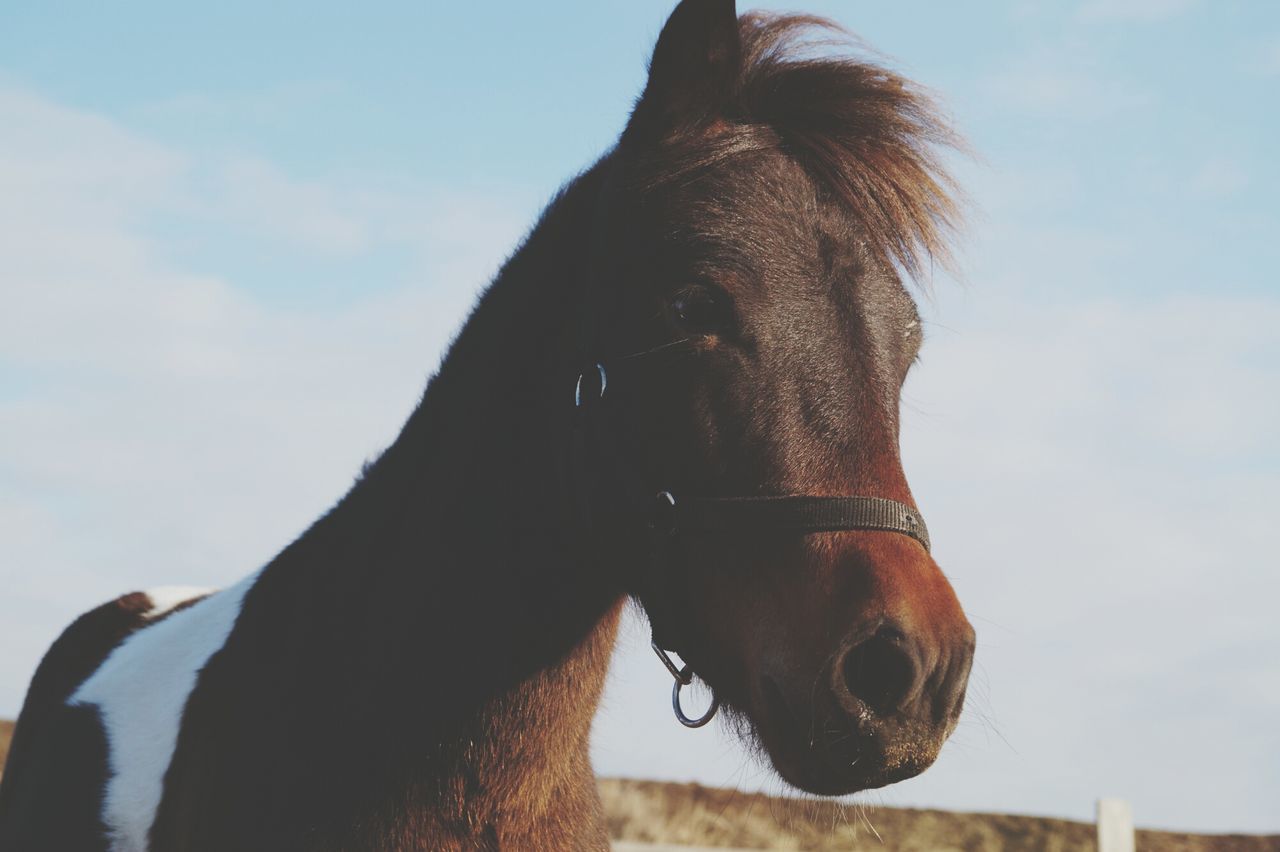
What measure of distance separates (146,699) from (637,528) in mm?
→ 1652

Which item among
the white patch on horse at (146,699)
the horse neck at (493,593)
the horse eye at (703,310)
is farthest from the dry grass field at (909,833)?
the horse eye at (703,310)

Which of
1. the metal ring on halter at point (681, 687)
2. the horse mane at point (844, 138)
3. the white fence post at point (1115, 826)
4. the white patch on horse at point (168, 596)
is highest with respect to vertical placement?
the horse mane at point (844, 138)

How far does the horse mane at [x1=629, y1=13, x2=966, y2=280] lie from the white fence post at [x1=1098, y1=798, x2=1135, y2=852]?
417cm

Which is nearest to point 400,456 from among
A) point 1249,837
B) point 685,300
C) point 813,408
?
point 685,300

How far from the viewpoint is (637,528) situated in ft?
7.72

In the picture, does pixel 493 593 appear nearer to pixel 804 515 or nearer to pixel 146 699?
pixel 804 515

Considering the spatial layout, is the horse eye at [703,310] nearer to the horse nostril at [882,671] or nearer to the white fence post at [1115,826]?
the horse nostril at [882,671]

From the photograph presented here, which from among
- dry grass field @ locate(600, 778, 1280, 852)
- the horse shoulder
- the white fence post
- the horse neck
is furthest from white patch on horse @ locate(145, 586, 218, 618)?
the white fence post

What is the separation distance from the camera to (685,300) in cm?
234

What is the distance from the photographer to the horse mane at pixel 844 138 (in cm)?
254

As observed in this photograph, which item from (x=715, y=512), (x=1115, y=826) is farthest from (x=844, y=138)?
(x=1115, y=826)

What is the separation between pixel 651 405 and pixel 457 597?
24.7 inches

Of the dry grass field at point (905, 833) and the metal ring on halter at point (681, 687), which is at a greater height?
the metal ring on halter at point (681, 687)

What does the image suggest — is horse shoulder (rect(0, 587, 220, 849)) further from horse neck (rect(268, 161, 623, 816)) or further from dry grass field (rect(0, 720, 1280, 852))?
dry grass field (rect(0, 720, 1280, 852))
